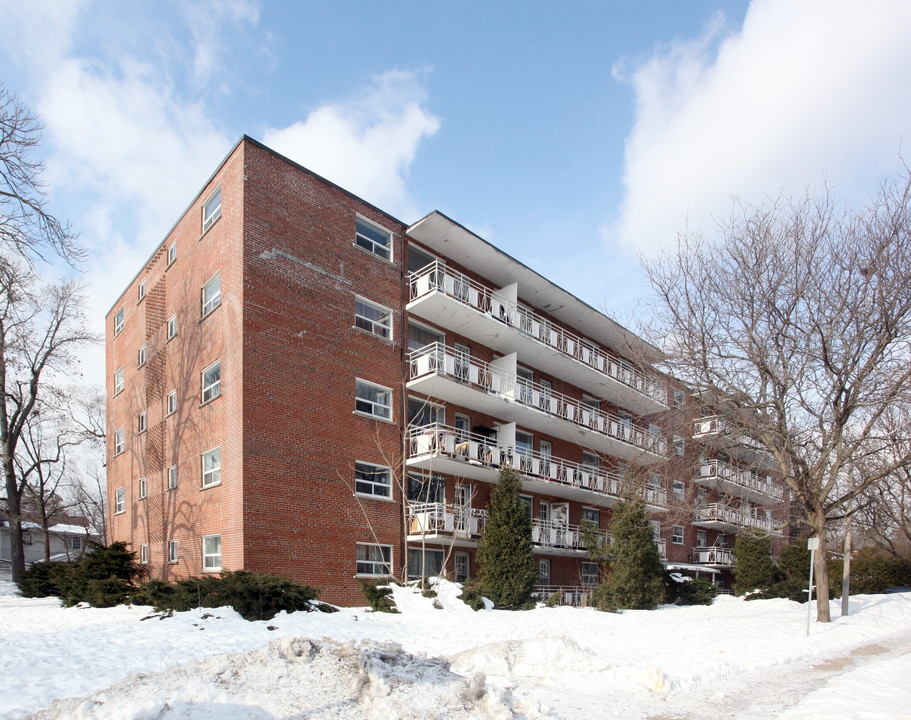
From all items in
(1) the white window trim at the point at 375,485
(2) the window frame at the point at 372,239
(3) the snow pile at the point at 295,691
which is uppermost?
(2) the window frame at the point at 372,239

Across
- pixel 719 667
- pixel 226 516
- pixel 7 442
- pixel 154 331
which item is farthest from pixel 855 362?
pixel 7 442

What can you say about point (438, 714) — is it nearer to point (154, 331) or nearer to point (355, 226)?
point (355, 226)

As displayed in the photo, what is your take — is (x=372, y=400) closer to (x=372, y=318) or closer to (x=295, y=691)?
(x=372, y=318)

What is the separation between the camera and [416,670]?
8.63 m

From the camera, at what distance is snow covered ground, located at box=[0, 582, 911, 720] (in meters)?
7.25

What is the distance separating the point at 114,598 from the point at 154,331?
443 inches

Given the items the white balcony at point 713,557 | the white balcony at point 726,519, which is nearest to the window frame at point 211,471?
the white balcony at point 726,519

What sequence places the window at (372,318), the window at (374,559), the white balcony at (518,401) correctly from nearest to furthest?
the window at (374,559)
the window at (372,318)
the white balcony at (518,401)

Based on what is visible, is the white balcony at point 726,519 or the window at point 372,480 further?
the white balcony at point 726,519

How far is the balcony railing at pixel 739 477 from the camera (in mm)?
22816

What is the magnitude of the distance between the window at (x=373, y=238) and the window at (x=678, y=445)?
448 inches

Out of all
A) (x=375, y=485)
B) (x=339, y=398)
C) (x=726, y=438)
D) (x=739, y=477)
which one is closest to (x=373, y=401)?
(x=339, y=398)

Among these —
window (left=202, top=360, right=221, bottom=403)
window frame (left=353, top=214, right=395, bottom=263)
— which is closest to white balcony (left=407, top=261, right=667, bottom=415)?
window frame (left=353, top=214, right=395, bottom=263)

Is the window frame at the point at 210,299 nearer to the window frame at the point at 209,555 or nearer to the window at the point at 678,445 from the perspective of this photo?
the window frame at the point at 209,555
